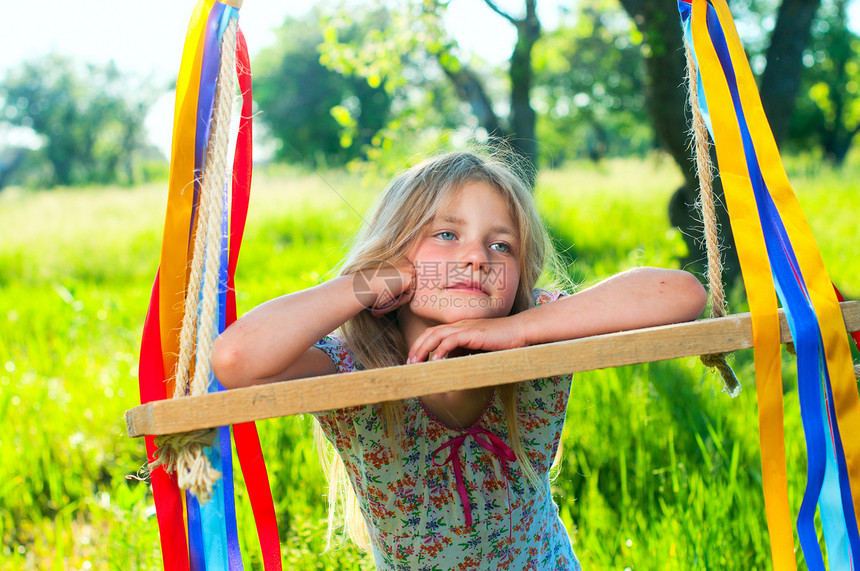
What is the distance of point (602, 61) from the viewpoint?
22266mm

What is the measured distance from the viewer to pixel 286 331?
3.43ft

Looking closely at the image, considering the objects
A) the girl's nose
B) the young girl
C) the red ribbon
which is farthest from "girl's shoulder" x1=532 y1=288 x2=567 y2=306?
the red ribbon

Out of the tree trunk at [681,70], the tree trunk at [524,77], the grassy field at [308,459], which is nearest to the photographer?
the grassy field at [308,459]

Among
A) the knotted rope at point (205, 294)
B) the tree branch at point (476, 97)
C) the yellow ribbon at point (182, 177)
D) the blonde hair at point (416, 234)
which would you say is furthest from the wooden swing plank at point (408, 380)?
the tree branch at point (476, 97)

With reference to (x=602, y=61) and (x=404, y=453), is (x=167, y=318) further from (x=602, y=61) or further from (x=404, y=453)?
(x=602, y=61)

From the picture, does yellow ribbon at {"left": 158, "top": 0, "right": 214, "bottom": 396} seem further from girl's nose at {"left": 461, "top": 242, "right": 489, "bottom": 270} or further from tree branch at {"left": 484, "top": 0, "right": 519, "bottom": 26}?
tree branch at {"left": 484, "top": 0, "right": 519, "bottom": 26}

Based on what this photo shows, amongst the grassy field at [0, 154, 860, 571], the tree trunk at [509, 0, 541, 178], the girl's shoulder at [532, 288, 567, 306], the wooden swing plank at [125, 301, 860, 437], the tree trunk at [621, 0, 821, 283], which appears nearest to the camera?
the wooden swing plank at [125, 301, 860, 437]

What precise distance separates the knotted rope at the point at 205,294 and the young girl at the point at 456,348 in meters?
0.23

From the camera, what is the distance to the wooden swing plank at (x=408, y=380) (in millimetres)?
821

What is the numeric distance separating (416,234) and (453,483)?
0.57m

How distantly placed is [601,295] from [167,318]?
76 cm

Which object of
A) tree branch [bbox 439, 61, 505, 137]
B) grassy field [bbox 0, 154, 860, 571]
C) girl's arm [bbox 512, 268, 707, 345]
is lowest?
grassy field [bbox 0, 154, 860, 571]

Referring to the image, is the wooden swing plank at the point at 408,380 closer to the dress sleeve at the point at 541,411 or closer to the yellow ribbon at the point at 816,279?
the yellow ribbon at the point at 816,279

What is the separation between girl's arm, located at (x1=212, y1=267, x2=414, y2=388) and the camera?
3.31ft
